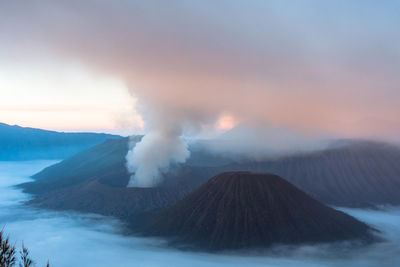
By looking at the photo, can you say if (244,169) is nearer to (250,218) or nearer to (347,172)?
(347,172)

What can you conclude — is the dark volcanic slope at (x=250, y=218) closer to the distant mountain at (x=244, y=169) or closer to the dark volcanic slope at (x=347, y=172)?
the distant mountain at (x=244, y=169)

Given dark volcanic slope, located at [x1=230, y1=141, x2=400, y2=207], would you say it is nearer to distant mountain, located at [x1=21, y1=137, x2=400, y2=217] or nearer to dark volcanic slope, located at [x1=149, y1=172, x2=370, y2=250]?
distant mountain, located at [x1=21, y1=137, x2=400, y2=217]

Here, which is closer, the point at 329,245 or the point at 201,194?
the point at 329,245

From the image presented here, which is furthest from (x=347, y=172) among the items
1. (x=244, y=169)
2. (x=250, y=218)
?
(x=250, y=218)

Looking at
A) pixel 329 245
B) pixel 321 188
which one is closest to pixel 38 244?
pixel 329 245

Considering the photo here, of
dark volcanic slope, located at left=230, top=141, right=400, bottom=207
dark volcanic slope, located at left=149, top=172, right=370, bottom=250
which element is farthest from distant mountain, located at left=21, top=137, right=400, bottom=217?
dark volcanic slope, located at left=149, top=172, right=370, bottom=250

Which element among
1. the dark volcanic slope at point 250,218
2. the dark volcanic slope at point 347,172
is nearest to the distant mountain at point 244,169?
the dark volcanic slope at point 347,172

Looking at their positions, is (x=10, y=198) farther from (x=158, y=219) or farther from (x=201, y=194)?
(x=201, y=194)
